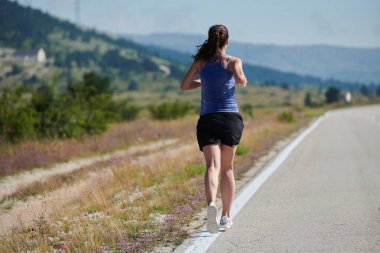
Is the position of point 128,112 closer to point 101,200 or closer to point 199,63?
point 101,200

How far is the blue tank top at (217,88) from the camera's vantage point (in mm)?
6012

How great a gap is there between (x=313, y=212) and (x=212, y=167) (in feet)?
6.21

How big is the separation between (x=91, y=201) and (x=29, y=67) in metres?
177

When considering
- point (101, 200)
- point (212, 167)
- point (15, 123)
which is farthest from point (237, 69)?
point (15, 123)

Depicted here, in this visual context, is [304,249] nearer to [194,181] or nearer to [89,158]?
[194,181]

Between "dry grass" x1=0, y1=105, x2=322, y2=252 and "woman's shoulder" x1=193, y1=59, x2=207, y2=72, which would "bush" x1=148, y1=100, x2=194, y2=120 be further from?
"woman's shoulder" x1=193, y1=59, x2=207, y2=72

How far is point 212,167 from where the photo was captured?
242 inches

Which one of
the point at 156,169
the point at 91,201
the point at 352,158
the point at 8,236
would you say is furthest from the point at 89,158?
the point at 8,236

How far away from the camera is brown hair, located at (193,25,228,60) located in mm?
6012

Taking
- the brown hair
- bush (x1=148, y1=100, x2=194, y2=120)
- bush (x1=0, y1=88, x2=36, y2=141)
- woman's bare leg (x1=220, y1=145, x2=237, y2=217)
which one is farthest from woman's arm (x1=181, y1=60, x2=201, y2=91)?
bush (x1=148, y1=100, x2=194, y2=120)

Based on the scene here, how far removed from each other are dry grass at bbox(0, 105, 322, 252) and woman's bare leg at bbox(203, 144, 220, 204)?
1.80 feet

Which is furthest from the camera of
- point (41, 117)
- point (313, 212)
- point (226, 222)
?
point (41, 117)

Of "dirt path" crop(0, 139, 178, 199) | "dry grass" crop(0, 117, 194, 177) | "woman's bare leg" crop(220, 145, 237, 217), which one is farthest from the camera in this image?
"dry grass" crop(0, 117, 194, 177)

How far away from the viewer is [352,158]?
13.8 m
